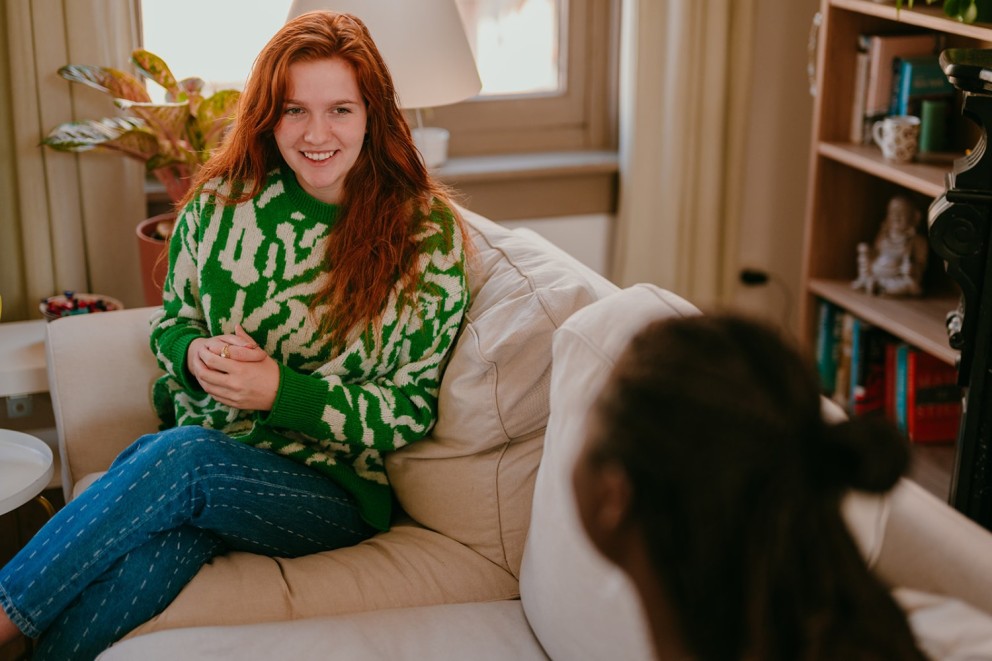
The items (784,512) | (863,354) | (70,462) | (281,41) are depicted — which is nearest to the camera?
(784,512)

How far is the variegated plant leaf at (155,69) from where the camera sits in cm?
226

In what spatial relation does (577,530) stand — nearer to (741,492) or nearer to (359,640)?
(359,640)

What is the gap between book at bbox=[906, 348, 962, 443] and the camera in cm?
256

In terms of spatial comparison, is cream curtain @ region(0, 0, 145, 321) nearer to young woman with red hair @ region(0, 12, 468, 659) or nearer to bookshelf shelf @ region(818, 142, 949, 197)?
young woman with red hair @ region(0, 12, 468, 659)

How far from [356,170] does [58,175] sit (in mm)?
1054

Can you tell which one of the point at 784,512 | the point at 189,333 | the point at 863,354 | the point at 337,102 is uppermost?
the point at 337,102

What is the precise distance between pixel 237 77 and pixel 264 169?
121cm

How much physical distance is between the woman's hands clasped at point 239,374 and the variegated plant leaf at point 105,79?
0.90 meters

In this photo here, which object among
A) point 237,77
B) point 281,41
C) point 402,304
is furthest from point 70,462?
point 237,77

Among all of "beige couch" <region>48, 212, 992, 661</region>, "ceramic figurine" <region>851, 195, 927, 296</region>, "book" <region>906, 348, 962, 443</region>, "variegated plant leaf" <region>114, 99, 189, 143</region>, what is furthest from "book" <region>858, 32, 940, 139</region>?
"variegated plant leaf" <region>114, 99, 189, 143</region>

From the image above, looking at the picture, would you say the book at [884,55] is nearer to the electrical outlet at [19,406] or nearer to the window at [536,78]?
the window at [536,78]

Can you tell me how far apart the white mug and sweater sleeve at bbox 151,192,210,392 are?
1.59 m

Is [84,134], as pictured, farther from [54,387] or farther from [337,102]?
[337,102]

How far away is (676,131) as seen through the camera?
9.28ft
